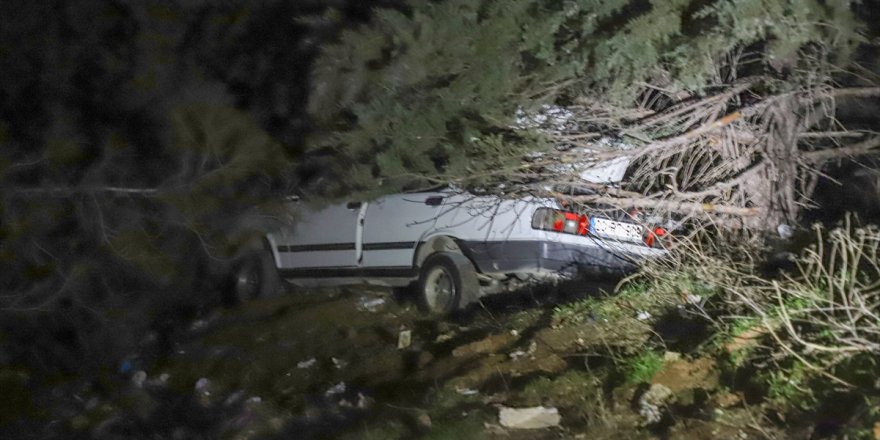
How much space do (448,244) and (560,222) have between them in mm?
1341

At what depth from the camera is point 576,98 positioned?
6.86 metres

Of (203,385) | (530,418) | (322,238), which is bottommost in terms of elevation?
(203,385)

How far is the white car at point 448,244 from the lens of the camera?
25.2 feet

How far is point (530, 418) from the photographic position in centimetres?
570

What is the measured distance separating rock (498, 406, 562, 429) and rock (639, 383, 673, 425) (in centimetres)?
54

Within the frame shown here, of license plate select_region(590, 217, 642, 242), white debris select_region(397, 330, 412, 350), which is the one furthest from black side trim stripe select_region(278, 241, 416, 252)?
license plate select_region(590, 217, 642, 242)

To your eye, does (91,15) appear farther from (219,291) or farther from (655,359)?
(655,359)

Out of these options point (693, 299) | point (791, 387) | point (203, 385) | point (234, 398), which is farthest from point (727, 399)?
point (203, 385)

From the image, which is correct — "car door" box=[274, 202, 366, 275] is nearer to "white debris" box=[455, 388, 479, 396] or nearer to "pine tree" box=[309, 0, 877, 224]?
"pine tree" box=[309, 0, 877, 224]

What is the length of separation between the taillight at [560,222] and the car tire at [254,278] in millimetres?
4342

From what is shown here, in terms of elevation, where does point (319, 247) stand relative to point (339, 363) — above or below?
above

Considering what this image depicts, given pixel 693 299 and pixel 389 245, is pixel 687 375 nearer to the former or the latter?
pixel 693 299

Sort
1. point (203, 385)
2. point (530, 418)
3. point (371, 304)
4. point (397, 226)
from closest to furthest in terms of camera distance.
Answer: point (530, 418) → point (203, 385) → point (397, 226) → point (371, 304)

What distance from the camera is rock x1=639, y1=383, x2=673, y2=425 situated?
5.40 m
